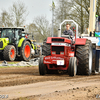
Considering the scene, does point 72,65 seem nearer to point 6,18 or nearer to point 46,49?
point 46,49

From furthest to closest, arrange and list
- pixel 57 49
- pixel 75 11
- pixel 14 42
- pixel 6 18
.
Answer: pixel 6 18
pixel 75 11
pixel 14 42
pixel 57 49

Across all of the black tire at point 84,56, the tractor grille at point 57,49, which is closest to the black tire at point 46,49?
the tractor grille at point 57,49

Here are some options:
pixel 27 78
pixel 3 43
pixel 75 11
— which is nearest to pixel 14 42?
pixel 3 43

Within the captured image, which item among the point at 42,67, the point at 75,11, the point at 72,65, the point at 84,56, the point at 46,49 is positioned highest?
the point at 75,11

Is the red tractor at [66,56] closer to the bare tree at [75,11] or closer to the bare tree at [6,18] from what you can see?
the bare tree at [75,11]

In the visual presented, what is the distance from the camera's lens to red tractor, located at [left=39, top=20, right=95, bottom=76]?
8180 mm

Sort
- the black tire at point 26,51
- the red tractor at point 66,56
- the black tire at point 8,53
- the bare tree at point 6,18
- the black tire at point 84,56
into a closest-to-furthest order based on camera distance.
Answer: the red tractor at point 66,56 < the black tire at point 84,56 < the black tire at point 8,53 < the black tire at point 26,51 < the bare tree at point 6,18

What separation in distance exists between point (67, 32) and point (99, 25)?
3.97 meters

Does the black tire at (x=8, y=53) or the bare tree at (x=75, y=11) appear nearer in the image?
the black tire at (x=8, y=53)

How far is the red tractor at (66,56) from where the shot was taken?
8180mm

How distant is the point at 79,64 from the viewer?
8.64m

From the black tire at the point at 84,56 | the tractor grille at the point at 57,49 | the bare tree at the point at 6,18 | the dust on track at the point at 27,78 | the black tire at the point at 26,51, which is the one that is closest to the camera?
the dust on track at the point at 27,78

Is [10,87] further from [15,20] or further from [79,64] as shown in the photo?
[15,20]

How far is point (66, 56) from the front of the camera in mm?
8562
